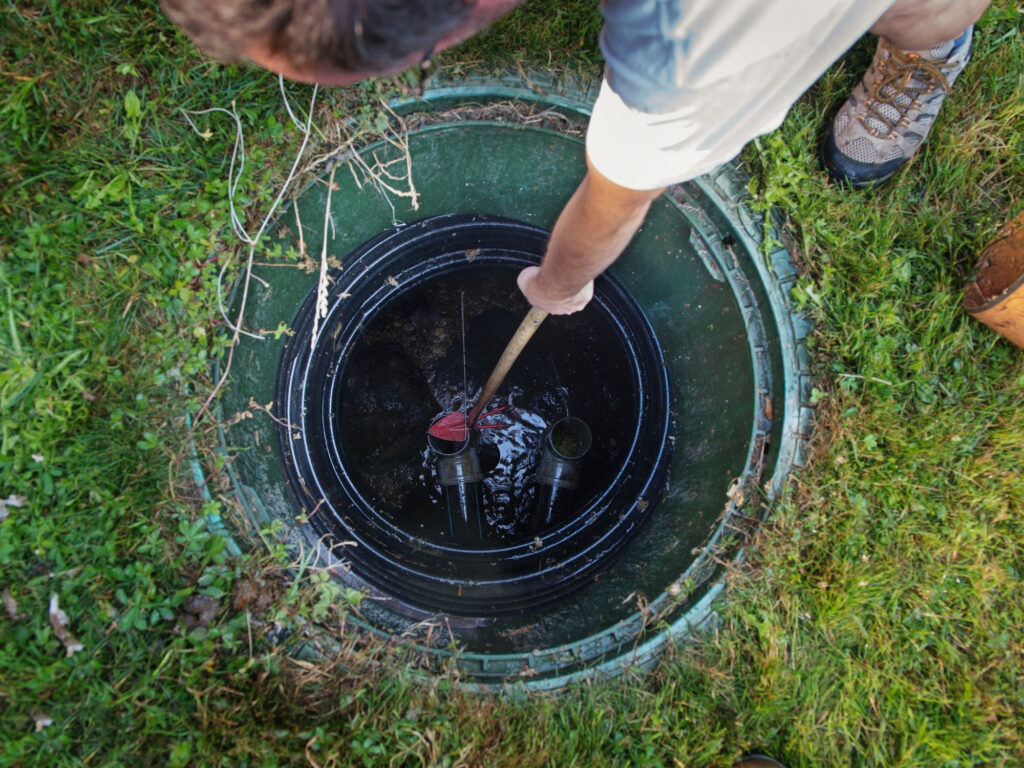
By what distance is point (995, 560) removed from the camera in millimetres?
1923

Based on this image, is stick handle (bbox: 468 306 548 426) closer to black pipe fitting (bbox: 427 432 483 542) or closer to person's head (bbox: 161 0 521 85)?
black pipe fitting (bbox: 427 432 483 542)

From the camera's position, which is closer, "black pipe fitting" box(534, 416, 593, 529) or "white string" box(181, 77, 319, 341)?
"white string" box(181, 77, 319, 341)

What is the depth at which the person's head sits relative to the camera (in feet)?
2.70

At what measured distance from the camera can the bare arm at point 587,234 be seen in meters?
1.22

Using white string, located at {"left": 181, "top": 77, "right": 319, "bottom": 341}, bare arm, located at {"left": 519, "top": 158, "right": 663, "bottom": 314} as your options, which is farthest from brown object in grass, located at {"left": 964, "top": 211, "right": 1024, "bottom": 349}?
white string, located at {"left": 181, "top": 77, "right": 319, "bottom": 341}

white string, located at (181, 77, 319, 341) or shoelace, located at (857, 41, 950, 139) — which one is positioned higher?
shoelace, located at (857, 41, 950, 139)

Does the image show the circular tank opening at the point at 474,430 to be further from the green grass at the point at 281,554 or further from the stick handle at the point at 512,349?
the green grass at the point at 281,554

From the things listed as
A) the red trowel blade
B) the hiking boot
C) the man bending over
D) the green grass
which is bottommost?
the red trowel blade

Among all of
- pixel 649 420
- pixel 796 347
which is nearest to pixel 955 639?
pixel 796 347

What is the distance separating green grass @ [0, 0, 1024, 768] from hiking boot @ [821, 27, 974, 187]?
0.28ft

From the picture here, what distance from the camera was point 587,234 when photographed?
1337 mm

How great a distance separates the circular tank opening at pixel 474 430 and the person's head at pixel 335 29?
61.8 inches

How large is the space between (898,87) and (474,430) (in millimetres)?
1910

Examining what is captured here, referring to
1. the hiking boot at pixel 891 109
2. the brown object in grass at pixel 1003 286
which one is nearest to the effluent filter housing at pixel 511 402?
the hiking boot at pixel 891 109
